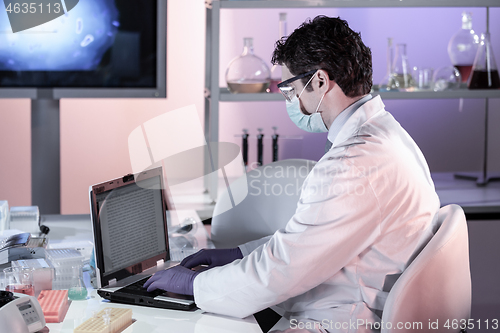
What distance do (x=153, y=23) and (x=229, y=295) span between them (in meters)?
1.55

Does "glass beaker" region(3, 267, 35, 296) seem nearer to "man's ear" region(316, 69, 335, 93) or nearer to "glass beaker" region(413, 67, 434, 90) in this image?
"man's ear" region(316, 69, 335, 93)

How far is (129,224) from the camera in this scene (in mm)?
1312

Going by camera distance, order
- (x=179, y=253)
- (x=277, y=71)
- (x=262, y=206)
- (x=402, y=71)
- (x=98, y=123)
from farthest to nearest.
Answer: (x=98, y=123) < (x=402, y=71) < (x=277, y=71) < (x=262, y=206) < (x=179, y=253)

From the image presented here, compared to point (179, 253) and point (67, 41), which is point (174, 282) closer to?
point (179, 253)

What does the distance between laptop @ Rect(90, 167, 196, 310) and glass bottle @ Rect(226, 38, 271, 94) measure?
0.86m

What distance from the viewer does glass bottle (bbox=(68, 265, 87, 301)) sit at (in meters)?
1.18

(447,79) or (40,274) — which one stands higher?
(447,79)

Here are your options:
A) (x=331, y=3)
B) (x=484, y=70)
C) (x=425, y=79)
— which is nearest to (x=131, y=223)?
(x=331, y=3)

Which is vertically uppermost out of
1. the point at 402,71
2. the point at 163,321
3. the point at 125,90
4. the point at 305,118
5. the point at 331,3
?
the point at 331,3

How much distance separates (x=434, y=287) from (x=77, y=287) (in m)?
0.78

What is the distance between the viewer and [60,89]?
2.29 m

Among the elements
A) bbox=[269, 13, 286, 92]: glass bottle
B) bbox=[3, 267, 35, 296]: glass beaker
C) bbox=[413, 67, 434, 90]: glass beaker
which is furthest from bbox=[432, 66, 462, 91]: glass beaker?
bbox=[3, 267, 35, 296]: glass beaker

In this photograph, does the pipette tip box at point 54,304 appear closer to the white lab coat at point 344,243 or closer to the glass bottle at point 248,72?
the white lab coat at point 344,243

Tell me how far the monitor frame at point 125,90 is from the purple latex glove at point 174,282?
1295mm
